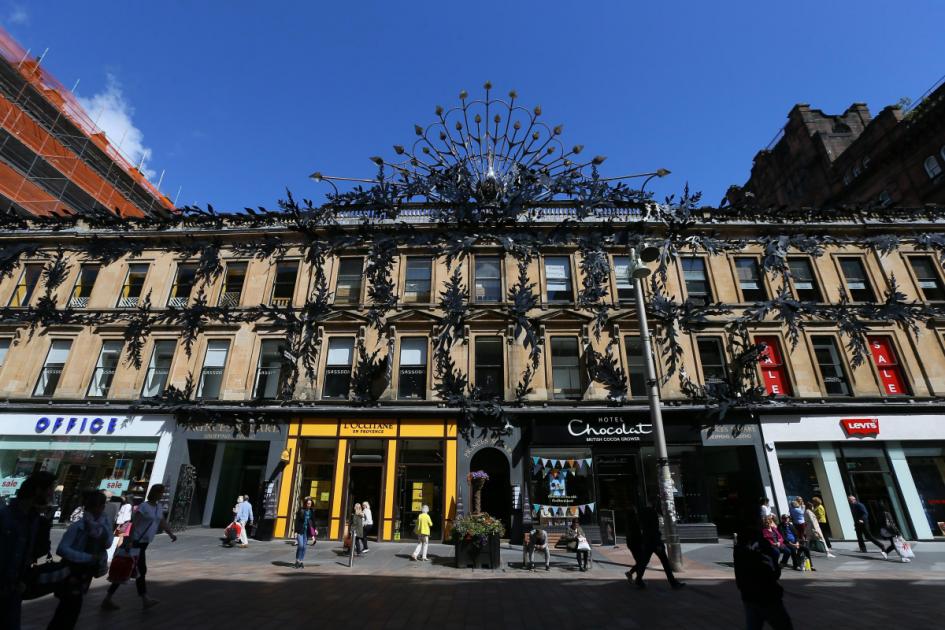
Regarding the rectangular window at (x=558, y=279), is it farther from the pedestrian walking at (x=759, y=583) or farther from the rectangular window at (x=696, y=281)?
the pedestrian walking at (x=759, y=583)

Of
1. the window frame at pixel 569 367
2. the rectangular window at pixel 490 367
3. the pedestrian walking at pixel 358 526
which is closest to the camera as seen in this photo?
the pedestrian walking at pixel 358 526

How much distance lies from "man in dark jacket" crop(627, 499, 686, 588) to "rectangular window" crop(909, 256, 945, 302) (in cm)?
1937

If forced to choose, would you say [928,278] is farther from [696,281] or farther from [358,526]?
[358,526]

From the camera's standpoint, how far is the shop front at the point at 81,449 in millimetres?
17906

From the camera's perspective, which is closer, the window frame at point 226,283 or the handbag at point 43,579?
the handbag at point 43,579

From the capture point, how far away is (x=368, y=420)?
17562 millimetres

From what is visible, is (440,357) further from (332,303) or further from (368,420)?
(332,303)

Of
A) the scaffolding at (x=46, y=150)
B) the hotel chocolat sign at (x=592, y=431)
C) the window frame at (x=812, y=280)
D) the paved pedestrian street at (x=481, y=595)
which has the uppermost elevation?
the scaffolding at (x=46, y=150)

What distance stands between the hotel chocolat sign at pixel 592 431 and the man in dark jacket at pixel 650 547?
22.5 feet

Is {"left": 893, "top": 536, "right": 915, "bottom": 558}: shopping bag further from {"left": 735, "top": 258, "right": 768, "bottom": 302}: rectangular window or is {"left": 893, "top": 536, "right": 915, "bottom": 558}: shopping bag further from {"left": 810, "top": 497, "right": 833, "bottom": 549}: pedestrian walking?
{"left": 735, "top": 258, "right": 768, "bottom": 302}: rectangular window

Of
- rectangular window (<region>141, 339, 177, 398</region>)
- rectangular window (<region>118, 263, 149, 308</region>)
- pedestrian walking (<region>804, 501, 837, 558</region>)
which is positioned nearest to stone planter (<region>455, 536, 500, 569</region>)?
pedestrian walking (<region>804, 501, 837, 558</region>)

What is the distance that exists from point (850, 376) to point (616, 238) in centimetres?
1088

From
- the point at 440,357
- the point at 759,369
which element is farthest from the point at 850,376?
the point at 440,357

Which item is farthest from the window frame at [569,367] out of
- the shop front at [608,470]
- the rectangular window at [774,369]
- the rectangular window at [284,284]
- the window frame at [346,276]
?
the rectangular window at [284,284]
